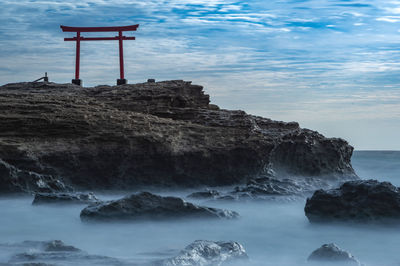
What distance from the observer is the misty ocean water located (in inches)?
209

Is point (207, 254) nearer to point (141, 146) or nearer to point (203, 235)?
point (203, 235)

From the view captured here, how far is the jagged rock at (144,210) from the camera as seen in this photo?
21.0 ft

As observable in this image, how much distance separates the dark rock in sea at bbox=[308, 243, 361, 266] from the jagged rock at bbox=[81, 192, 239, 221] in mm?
2043

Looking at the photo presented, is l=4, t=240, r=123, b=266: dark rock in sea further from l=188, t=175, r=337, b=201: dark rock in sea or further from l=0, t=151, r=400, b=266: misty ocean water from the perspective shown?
l=188, t=175, r=337, b=201: dark rock in sea

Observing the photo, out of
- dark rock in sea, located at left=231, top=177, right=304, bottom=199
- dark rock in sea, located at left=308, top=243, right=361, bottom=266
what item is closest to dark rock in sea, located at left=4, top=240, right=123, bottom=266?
dark rock in sea, located at left=308, top=243, right=361, bottom=266

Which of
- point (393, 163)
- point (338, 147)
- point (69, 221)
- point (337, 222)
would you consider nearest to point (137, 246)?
point (69, 221)

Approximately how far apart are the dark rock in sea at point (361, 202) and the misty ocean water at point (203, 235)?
16 cm

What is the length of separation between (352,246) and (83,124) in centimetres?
606

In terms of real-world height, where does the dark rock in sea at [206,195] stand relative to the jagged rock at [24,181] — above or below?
below

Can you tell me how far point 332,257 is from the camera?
469cm

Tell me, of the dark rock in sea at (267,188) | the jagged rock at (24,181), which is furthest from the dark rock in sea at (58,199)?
the dark rock in sea at (267,188)

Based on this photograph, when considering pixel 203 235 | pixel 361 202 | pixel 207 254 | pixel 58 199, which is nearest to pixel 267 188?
pixel 361 202

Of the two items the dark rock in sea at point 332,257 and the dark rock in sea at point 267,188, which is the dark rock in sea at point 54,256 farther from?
the dark rock in sea at point 267,188

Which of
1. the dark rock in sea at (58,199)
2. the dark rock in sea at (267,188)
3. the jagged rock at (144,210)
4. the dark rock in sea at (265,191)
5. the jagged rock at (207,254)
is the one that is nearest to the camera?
the jagged rock at (207,254)
